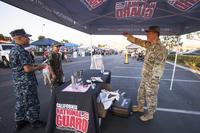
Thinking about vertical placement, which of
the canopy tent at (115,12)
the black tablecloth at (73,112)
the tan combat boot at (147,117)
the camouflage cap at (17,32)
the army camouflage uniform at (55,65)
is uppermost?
the canopy tent at (115,12)

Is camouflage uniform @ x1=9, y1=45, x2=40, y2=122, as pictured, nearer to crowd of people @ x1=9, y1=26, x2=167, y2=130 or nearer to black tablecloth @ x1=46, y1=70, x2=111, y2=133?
crowd of people @ x1=9, y1=26, x2=167, y2=130

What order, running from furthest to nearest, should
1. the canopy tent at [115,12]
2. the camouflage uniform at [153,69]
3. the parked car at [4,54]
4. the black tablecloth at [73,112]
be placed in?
1. the parked car at [4,54]
2. the canopy tent at [115,12]
3. the camouflage uniform at [153,69]
4. the black tablecloth at [73,112]

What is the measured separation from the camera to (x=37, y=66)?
290cm

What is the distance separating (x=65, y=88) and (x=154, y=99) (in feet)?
6.32

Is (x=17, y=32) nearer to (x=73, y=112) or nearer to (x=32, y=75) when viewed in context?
(x=32, y=75)

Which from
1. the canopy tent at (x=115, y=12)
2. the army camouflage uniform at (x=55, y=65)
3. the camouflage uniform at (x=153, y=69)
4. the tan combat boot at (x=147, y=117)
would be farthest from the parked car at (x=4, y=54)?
the tan combat boot at (x=147, y=117)

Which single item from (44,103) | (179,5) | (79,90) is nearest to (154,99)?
(79,90)

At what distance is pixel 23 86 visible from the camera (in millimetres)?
2857

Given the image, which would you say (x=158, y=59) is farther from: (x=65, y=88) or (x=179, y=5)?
(x=65, y=88)

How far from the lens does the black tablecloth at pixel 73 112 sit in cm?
241

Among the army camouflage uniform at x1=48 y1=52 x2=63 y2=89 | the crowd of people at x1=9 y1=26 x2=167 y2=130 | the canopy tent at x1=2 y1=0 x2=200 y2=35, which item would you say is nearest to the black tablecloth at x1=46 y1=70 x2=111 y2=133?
the crowd of people at x1=9 y1=26 x2=167 y2=130

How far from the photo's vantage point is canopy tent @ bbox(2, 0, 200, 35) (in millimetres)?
3273

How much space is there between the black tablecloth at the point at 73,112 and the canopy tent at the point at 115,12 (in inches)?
66.8

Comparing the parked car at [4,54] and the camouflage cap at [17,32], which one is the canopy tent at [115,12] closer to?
the camouflage cap at [17,32]
